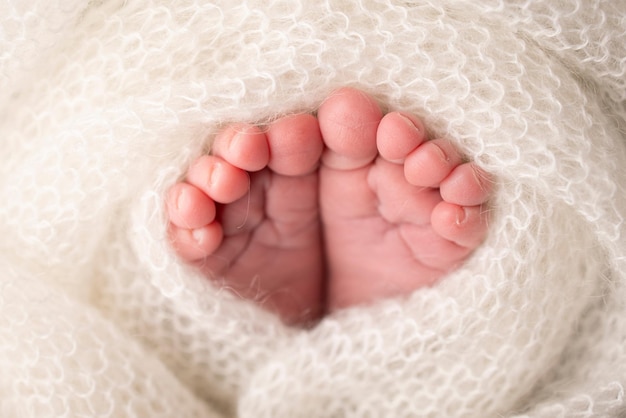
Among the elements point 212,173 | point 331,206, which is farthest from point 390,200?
point 212,173

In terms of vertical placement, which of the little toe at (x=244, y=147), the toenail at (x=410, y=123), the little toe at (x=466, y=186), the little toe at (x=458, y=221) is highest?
the little toe at (x=244, y=147)

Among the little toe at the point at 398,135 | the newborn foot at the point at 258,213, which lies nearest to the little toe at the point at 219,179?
the newborn foot at the point at 258,213

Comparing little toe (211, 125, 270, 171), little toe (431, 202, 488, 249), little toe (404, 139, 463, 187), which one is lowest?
little toe (431, 202, 488, 249)

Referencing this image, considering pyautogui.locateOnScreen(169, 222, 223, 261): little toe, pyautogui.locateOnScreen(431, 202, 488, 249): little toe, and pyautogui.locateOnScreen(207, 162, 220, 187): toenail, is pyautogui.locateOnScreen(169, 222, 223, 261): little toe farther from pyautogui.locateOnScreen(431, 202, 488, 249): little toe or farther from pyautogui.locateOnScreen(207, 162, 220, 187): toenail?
pyautogui.locateOnScreen(431, 202, 488, 249): little toe

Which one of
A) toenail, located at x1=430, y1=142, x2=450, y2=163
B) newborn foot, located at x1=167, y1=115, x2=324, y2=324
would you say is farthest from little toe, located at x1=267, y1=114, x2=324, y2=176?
toenail, located at x1=430, y1=142, x2=450, y2=163

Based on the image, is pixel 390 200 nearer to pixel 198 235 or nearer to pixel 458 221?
Result: pixel 458 221

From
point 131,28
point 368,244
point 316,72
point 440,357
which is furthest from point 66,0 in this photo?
point 440,357

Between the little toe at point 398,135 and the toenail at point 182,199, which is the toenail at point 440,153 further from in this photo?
the toenail at point 182,199
